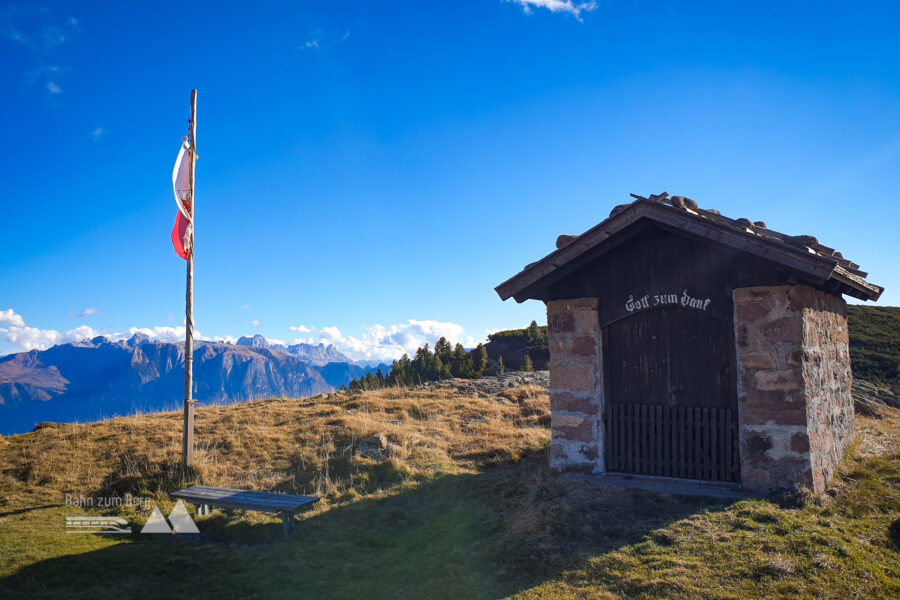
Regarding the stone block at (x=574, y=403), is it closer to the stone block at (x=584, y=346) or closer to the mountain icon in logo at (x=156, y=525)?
the stone block at (x=584, y=346)

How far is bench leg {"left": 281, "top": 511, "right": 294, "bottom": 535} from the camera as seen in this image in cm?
700

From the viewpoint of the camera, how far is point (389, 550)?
250 inches

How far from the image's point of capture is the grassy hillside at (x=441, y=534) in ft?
16.2

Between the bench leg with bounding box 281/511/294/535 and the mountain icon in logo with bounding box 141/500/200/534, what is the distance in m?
1.41

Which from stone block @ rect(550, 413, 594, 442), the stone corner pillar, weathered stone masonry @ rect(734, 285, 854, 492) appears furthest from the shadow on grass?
weathered stone masonry @ rect(734, 285, 854, 492)

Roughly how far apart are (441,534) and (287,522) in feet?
6.80

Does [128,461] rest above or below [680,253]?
below

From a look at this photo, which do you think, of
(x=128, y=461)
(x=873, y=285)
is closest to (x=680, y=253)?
(x=873, y=285)

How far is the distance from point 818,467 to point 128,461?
11.5 m

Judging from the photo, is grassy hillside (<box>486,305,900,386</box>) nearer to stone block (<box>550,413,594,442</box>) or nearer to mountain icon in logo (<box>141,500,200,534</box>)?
stone block (<box>550,413,594,442</box>)

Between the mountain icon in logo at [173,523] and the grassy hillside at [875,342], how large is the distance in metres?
23.0

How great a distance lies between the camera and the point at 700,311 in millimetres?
7164

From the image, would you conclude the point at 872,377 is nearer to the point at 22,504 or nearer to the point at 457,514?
the point at 457,514

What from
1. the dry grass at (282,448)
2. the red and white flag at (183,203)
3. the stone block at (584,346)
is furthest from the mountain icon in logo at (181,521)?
the stone block at (584,346)
